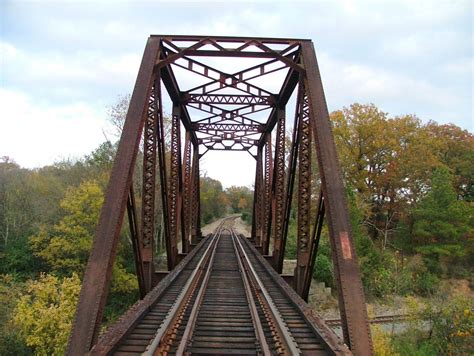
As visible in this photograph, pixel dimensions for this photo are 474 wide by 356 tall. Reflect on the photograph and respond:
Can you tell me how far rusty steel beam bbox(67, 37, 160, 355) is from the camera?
153 inches

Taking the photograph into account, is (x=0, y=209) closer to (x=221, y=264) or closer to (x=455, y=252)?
(x=221, y=264)

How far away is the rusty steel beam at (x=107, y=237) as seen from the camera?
3.88 metres

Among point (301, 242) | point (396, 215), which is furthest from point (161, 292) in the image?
point (396, 215)

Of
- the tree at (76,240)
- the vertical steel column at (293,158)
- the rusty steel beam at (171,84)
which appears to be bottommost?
the tree at (76,240)

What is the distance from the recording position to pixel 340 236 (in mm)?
4672

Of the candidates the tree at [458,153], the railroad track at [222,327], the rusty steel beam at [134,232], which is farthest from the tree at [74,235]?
the tree at [458,153]

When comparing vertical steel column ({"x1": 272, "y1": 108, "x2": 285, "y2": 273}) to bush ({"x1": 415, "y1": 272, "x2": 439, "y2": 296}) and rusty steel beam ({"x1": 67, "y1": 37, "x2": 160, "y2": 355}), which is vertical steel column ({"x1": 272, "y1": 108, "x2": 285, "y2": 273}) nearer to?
rusty steel beam ({"x1": 67, "y1": 37, "x2": 160, "y2": 355})

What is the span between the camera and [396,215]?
3053 cm

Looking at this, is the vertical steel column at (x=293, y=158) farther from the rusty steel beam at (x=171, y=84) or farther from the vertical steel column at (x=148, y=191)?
the rusty steel beam at (x=171, y=84)

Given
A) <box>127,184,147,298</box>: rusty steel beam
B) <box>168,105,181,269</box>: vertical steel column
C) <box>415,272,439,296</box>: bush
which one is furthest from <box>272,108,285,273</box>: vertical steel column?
<box>415,272,439,296</box>: bush

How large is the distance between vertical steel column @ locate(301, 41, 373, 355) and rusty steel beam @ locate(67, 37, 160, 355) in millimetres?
2946

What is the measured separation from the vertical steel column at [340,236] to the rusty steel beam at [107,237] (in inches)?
116

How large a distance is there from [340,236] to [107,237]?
3.15 meters

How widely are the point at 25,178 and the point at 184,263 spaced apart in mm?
22101
